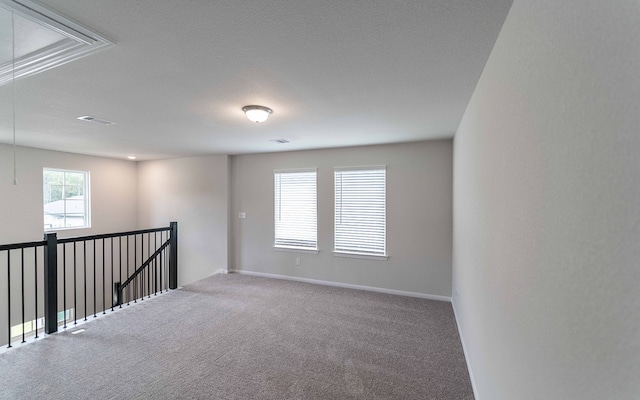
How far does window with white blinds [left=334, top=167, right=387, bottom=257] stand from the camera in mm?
4609

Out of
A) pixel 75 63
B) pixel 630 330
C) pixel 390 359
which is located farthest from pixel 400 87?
pixel 390 359

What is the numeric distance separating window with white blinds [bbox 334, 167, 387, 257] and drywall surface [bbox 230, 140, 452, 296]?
0.40ft

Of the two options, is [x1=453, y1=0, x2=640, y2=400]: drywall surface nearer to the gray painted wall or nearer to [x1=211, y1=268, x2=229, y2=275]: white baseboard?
[x1=211, y1=268, x2=229, y2=275]: white baseboard

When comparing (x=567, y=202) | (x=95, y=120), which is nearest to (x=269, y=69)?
(x=567, y=202)

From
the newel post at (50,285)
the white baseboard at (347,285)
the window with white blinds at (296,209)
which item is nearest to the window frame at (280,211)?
the window with white blinds at (296,209)

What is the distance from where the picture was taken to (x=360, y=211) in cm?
475

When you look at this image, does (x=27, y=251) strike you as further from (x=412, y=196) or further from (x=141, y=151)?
(x=412, y=196)

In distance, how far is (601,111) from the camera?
64 centimetres

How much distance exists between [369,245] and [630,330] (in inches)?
165

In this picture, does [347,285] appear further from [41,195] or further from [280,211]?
[41,195]

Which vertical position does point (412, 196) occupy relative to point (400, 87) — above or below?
below

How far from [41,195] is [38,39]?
4.85 meters

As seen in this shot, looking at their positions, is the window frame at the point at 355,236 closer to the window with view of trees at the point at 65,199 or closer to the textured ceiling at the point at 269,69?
the textured ceiling at the point at 269,69

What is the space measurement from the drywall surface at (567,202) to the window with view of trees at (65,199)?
7059 millimetres
